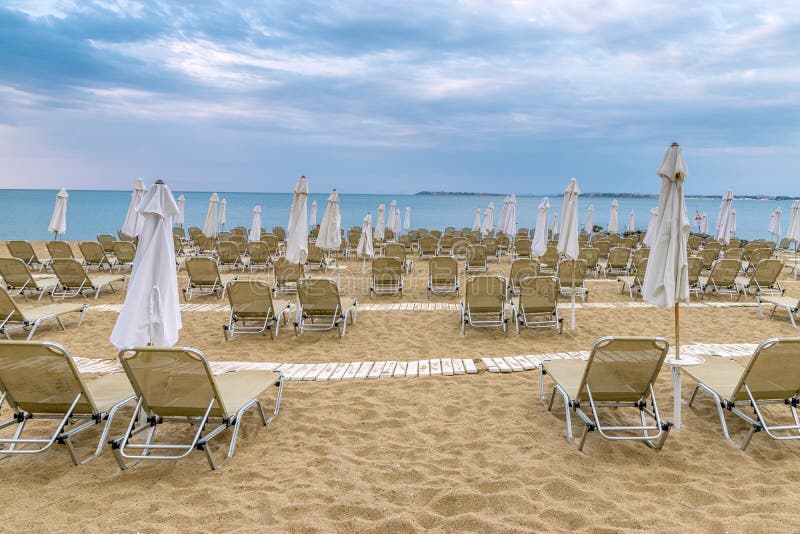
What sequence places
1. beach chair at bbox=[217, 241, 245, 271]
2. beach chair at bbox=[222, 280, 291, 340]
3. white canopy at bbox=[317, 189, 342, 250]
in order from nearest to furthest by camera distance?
1. beach chair at bbox=[222, 280, 291, 340]
2. white canopy at bbox=[317, 189, 342, 250]
3. beach chair at bbox=[217, 241, 245, 271]

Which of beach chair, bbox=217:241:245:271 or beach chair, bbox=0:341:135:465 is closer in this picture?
beach chair, bbox=0:341:135:465

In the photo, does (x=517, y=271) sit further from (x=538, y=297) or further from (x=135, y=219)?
(x=135, y=219)

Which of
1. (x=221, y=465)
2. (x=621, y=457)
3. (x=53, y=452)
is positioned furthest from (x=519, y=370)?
(x=53, y=452)

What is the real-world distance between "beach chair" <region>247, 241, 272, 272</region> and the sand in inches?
331

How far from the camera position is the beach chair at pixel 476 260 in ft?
39.9

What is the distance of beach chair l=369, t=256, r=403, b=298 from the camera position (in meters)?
9.30

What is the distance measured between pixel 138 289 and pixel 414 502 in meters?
2.64

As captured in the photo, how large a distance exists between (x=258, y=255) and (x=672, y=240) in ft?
35.4

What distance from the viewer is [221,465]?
3129mm

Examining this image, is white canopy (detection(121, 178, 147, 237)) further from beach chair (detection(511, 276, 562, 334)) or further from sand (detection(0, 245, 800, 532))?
beach chair (detection(511, 276, 562, 334))

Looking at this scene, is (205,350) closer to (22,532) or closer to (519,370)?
(22,532)

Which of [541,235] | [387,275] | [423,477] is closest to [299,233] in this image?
[387,275]

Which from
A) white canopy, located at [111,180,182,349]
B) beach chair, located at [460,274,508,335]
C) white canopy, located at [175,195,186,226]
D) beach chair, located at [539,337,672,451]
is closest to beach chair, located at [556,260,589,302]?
beach chair, located at [460,274,508,335]

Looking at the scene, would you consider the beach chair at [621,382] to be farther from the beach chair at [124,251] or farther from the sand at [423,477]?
the beach chair at [124,251]
